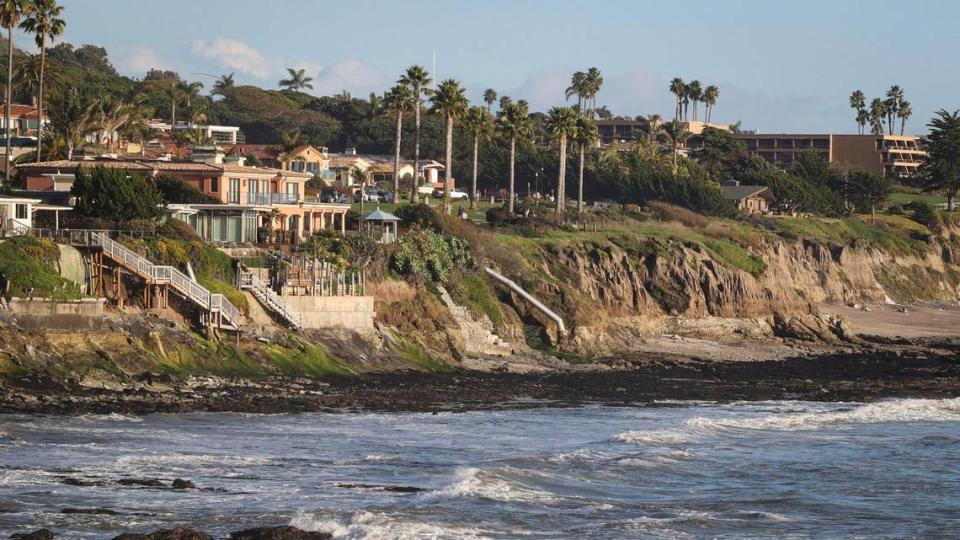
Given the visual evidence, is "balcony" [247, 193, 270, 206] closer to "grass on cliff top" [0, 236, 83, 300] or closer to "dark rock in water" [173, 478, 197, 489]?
"grass on cliff top" [0, 236, 83, 300]

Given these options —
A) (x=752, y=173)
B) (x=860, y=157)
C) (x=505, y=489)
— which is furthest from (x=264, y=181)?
(x=860, y=157)

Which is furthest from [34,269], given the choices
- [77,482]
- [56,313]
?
[77,482]

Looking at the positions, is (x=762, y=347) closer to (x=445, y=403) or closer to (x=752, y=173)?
(x=445, y=403)

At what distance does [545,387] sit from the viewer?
195 feet

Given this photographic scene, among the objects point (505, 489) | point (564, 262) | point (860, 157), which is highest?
point (860, 157)

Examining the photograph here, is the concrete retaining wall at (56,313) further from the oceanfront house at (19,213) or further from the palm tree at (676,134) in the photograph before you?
the palm tree at (676,134)

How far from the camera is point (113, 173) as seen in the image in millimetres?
59219

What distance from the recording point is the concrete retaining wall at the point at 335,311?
58938 mm

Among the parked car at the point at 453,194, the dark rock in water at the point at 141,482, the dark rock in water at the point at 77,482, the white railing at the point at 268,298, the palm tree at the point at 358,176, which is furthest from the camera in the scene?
the parked car at the point at 453,194

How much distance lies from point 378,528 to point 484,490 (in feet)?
18.3

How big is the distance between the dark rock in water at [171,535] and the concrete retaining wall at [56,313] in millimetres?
21762

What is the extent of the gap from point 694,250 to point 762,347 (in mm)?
11517

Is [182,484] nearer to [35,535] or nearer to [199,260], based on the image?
[35,535]

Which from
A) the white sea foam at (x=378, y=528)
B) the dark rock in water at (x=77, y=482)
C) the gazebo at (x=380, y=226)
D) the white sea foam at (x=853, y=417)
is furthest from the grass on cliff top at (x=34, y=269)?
the white sea foam at (x=378, y=528)
